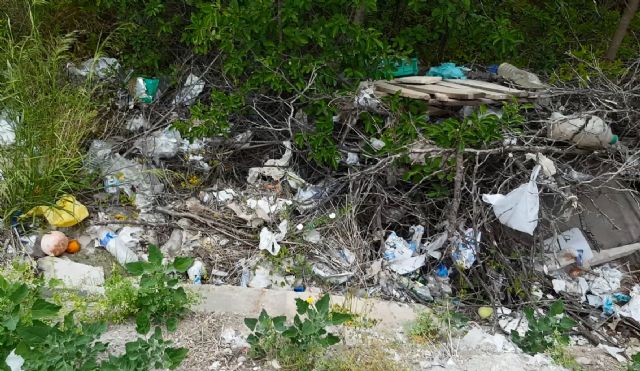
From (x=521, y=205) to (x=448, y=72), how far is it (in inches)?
57.8

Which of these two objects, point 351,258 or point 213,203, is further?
point 213,203

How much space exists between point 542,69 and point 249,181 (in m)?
2.56

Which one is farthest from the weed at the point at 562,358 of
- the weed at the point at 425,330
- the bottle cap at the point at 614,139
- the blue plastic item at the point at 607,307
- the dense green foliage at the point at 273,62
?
the bottle cap at the point at 614,139

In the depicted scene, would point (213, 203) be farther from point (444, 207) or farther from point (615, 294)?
point (615, 294)

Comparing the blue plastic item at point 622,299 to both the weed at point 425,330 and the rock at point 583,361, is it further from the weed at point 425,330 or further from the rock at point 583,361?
the weed at point 425,330

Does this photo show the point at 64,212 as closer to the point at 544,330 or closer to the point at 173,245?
the point at 173,245

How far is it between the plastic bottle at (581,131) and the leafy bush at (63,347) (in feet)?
8.53

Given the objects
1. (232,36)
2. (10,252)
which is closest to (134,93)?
(232,36)

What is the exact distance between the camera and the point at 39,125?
3.92m

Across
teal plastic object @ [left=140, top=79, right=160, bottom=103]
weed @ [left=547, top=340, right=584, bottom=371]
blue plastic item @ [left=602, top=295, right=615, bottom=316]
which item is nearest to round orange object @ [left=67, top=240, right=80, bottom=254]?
teal plastic object @ [left=140, top=79, right=160, bottom=103]

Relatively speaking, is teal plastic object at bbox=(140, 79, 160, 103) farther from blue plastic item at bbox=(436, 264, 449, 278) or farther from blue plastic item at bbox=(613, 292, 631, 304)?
blue plastic item at bbox=(613, 292, 631, 304)

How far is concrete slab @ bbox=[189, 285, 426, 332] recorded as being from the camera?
308cm

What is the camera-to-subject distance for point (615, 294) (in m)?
3.66

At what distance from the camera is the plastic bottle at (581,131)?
3.79 metres
